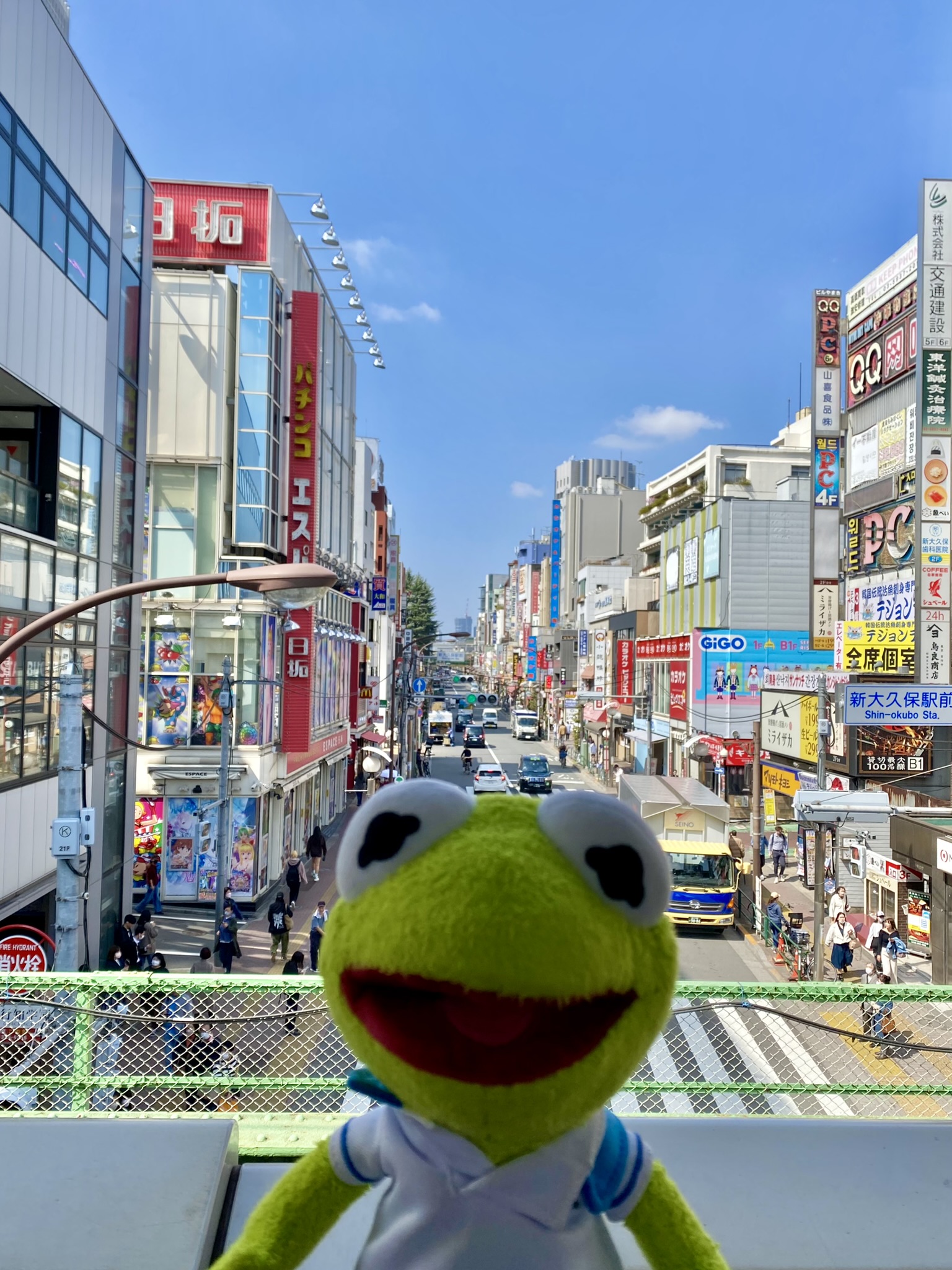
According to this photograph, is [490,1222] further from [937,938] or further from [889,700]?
[889,700]

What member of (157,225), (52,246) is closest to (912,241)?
(157,225)

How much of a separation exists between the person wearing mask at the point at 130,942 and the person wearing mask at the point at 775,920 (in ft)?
38.2

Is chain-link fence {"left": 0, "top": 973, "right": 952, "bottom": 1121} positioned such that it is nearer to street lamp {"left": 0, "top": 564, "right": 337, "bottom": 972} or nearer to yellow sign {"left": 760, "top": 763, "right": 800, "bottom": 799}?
street lamp {"left": 0, "top": 564, "right": 337, "bottom": 972}

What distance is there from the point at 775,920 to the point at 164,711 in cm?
1362

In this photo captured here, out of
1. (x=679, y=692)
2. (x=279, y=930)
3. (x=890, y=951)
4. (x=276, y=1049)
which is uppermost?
(x=679, y=692)

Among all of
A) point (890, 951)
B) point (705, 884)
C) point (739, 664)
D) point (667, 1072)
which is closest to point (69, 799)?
point (667, 1072)

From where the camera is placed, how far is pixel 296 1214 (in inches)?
83.9

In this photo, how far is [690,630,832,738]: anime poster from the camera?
3528cm

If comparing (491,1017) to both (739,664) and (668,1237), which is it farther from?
(739,664)

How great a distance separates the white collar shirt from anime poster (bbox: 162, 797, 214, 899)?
765 inches

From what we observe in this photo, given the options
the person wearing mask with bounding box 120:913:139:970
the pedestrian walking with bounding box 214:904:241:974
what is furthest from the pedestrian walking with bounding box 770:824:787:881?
the person wearing mask with bounding box 120:913:139:970

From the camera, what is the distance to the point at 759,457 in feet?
151

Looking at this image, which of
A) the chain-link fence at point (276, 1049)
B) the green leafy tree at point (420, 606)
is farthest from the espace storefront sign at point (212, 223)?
the green leafy tree at point (420, 606)

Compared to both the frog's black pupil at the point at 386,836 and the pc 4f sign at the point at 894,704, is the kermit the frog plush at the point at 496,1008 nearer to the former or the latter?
the frog's black pupil at the point at 386,836
